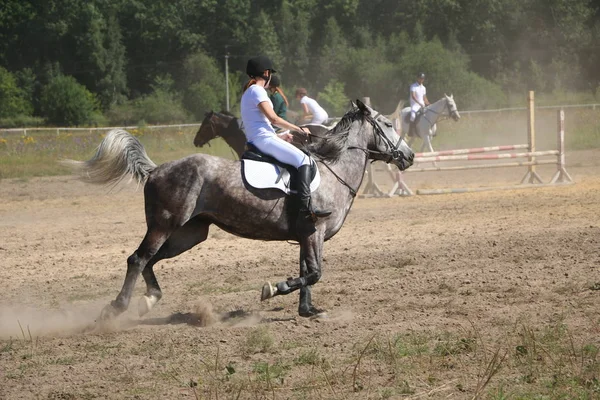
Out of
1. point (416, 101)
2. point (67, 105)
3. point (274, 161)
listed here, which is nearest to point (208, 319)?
point (274, 161)

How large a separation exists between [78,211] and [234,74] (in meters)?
48.0

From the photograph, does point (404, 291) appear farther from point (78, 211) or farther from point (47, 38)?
point (47, 38)

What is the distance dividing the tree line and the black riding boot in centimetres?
4884

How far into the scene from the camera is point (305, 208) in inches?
332

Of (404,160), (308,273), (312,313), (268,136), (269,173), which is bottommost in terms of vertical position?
(312,313)

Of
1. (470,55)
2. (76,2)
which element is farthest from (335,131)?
(76,2)

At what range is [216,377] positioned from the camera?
20.5 ft

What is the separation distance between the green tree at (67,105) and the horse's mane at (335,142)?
2087 inches

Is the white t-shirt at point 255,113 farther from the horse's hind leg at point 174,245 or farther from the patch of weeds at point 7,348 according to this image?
the patch of weeds at point 7,348

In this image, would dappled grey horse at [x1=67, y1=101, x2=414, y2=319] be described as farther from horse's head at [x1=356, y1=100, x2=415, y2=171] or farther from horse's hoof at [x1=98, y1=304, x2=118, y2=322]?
horse's head at [x1=356, y1=100, x2=415, y2=171]

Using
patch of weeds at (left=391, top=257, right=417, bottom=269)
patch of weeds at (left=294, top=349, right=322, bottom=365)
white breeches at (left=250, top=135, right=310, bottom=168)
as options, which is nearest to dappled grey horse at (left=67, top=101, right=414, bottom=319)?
white breeches at (left=250, top=135, right=310, bottom=168)

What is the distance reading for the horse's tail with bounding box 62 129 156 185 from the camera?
8.67 m

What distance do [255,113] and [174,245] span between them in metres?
1.52

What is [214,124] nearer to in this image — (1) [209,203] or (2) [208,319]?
(1) [209,203]
